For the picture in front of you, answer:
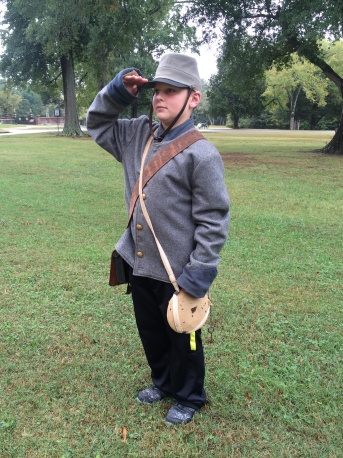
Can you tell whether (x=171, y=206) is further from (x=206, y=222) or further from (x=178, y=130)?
(x=178, y=130)

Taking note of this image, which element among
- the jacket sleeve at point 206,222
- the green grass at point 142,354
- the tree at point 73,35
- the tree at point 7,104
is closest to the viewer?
the jacket sleeve at point 206,222

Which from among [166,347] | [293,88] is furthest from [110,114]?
[293,88]

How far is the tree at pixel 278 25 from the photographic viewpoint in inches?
520

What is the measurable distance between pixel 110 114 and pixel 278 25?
15.5 metres

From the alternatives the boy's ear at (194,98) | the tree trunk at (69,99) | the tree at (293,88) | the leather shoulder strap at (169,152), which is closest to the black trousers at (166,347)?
the leather shoulder strap at (169,152)

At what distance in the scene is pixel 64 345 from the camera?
3.26 metres

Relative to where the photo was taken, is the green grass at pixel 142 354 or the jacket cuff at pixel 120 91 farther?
the green grass at pixel 142 354

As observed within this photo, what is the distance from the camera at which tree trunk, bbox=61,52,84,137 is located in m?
30.8

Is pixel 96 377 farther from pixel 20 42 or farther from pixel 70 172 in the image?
pixel 20 42

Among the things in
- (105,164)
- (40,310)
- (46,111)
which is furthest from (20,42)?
(46,111)

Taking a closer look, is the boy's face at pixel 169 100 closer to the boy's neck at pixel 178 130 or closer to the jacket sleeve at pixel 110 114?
the boy's neck at pixel 178 130

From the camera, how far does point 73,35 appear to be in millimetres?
24359

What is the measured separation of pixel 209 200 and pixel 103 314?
2004mm

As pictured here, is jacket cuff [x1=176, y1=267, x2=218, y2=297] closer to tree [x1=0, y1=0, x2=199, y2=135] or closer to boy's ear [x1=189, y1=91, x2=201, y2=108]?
boy's ear [x1=189, y1=91, x2=201, y2=108]
